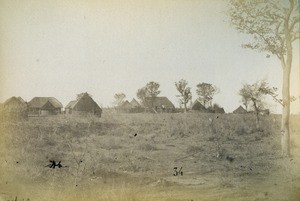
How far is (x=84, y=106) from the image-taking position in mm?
4266

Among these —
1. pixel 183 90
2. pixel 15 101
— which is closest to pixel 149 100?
pixel 183 90

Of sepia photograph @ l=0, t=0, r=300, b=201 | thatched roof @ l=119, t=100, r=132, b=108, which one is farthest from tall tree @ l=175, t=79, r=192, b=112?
thatched roof @ l=119, t=100, r=132, b=108

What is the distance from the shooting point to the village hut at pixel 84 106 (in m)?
4.25

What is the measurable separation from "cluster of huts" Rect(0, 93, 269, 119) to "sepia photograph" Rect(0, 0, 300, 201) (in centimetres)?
1

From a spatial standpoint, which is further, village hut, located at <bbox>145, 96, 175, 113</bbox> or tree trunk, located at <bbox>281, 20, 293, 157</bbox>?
tree trunk, located at <bbox>281, 20, 293, 157</bbox>

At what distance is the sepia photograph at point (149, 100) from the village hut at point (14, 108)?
0.01 meters

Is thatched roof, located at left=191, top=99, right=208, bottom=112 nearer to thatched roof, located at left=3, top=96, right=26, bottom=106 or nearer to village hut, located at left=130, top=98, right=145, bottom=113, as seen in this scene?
village hut, located at left=130, top=98, right=145, bottom=113

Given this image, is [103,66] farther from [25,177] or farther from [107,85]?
[25,177]

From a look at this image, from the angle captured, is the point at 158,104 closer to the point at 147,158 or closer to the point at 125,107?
the point at 125,107

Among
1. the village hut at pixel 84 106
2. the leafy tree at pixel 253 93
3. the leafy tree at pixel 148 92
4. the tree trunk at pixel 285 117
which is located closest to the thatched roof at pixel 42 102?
the village hut at pixel 84 106

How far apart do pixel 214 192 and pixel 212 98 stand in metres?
0.99

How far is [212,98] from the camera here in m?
4.39

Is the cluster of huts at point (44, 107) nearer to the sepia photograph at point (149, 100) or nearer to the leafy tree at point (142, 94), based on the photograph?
the sepia photograph at point (149, 100)

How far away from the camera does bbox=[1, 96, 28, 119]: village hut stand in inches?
162
